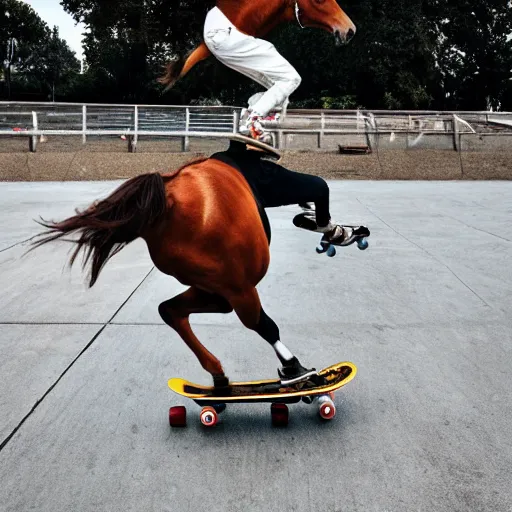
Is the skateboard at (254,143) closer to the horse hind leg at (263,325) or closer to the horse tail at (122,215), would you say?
the horse tail at (122,215)

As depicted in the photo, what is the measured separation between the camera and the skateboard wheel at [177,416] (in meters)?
3.20

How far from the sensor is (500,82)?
40.3 metres

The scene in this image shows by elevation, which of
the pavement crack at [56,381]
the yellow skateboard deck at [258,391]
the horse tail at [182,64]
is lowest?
the pavement crack at [56,381]

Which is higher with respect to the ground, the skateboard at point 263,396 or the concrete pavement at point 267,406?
the skateboard at point 263,396

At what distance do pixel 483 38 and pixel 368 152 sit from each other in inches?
934

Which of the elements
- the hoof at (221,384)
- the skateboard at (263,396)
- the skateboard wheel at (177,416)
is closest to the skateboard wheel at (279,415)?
the skateboard at (263,396)

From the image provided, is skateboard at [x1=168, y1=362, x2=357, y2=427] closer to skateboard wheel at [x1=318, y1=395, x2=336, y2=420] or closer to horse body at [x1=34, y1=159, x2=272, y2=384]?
skateboard wheel at [x1=318, y1=395, x2=336, y2=420]

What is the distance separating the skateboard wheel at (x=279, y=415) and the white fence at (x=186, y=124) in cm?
1560

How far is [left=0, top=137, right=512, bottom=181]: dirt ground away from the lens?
1769 centimetres

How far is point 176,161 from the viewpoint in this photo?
18.4 m

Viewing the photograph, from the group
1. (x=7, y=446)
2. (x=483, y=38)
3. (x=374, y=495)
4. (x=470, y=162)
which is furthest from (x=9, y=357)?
(x=483, y=38)

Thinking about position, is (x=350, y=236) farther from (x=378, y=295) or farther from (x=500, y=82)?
(x=500, y=82)

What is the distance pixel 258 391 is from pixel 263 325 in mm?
348

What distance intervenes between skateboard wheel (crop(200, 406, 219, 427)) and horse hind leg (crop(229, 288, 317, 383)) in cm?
37
